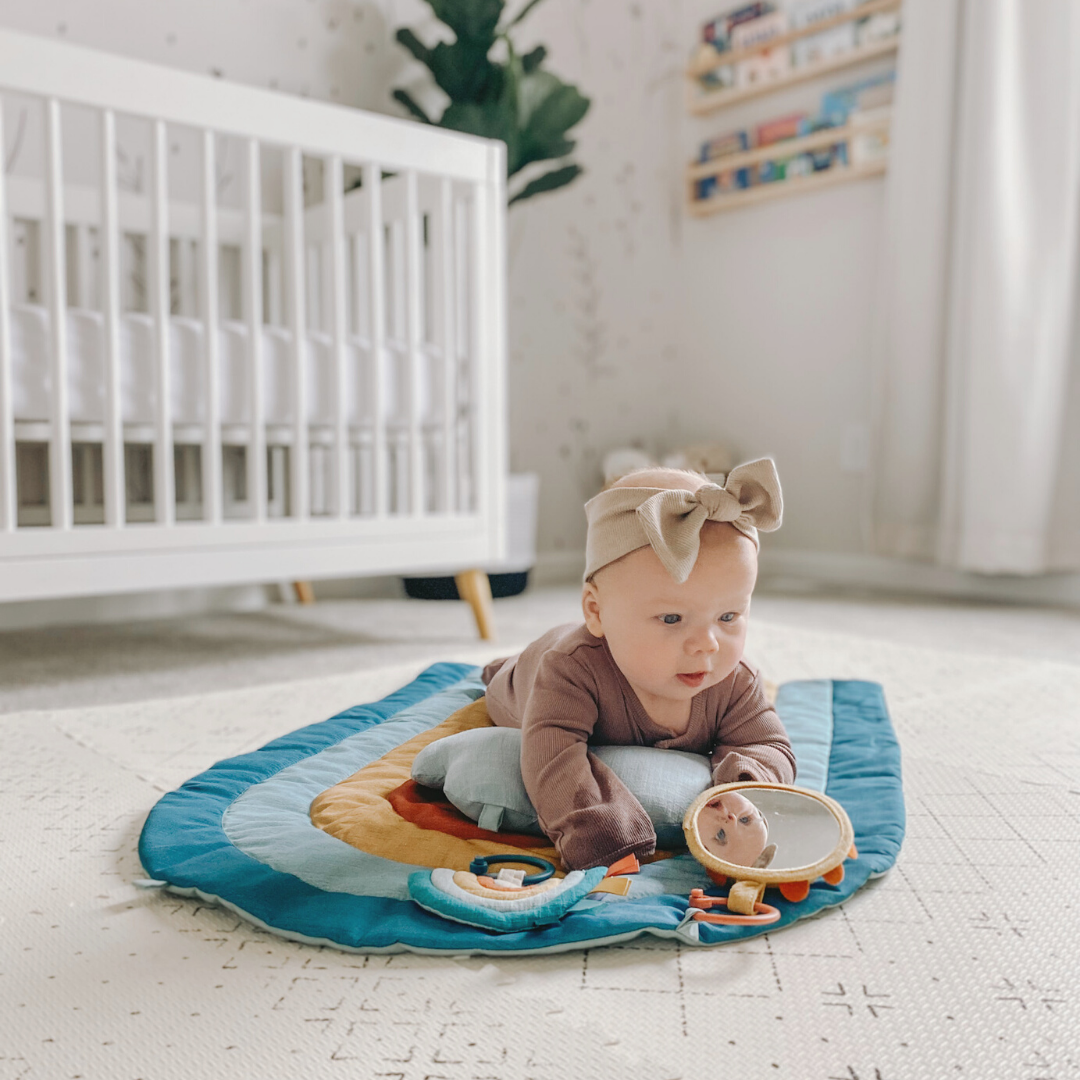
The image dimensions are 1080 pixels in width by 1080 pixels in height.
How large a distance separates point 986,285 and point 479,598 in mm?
1223

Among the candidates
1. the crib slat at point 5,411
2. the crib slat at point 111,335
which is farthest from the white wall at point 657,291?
the crib slat at point 5,411

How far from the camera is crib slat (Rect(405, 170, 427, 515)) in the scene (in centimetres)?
162

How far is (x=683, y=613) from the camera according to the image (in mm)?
725

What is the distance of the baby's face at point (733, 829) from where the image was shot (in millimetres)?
678

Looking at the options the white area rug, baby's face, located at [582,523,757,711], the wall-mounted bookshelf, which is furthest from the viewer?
the wall-mounted bookshelf

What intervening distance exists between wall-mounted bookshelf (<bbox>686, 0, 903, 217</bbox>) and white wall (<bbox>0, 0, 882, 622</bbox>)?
52 mm

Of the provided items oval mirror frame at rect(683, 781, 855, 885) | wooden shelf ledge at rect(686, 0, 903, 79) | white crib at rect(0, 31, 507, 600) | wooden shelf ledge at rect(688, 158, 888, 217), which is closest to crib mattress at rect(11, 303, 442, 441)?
white crib at rect(0, 31, 507, 600)

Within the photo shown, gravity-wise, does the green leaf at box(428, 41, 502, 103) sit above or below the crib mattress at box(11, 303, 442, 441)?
above

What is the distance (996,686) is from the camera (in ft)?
4.30

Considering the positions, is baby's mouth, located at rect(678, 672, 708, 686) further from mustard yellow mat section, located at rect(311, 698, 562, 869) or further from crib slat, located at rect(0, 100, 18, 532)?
crib slat, located at rect(0, 100, 18, 532)

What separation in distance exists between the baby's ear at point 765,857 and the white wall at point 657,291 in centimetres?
196

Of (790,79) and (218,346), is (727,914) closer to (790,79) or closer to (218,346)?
(218,346)

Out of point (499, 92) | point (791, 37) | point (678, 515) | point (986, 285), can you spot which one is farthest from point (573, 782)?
point (791, 37)

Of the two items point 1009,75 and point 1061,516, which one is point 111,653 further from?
point 1009,75
